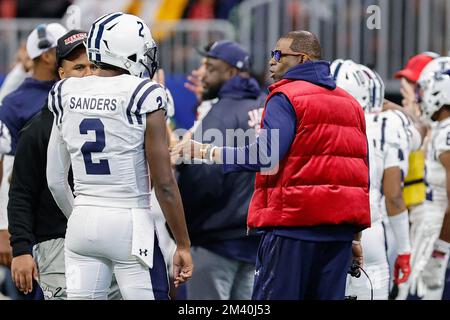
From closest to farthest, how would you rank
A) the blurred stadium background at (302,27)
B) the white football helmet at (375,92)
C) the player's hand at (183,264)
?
the player's hand at (183,264)
the white football helmet at (375,92)
the blurred stadium background at (302,27)

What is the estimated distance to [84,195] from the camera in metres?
4.91

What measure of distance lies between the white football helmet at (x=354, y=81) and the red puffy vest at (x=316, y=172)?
164 cm

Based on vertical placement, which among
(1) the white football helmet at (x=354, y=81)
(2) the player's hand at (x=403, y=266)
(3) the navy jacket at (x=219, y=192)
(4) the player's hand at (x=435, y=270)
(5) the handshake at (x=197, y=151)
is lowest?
(4) the player's hand at (x=435, y=270)

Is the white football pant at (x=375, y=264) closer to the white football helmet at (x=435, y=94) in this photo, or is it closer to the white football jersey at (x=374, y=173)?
the white football jersey at (x=374, y=173)

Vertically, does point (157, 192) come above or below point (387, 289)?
above

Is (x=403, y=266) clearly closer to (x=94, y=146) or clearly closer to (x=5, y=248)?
(x=5, y=248)

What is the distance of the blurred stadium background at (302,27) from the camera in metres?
11.0

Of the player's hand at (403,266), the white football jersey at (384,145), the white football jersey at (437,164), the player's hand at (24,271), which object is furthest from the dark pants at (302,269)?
the white football jersey at (437,164)

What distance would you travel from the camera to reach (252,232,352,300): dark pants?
5.15 m

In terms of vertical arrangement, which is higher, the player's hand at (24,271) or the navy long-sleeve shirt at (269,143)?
the navy long-sleeve shirt at (269,143)

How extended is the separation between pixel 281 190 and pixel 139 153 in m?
0.73
